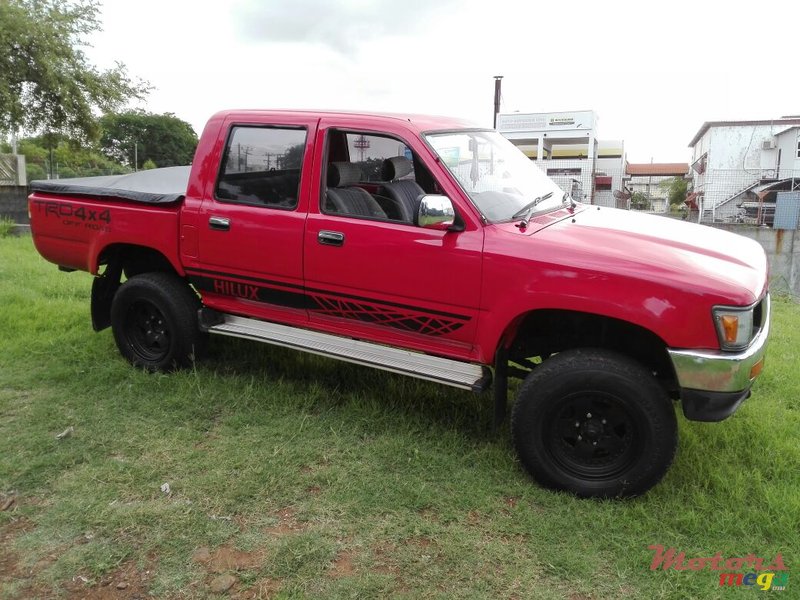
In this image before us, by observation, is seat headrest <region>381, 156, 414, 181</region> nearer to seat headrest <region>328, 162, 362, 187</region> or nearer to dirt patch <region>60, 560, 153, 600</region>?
seat headrest <region>328, 162, 362, 187</region>

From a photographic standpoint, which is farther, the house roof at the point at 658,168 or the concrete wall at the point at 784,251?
the house roof at the point at 658,168

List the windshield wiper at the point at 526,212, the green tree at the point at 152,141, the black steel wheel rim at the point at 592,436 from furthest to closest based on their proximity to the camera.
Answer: the green tree at the point at 152,141 → the windshield wiper at the point at 526,212 → the black steel wheel rim at the point at 592,436

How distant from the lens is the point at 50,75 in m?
17.6

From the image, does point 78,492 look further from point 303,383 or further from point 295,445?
point 303,383

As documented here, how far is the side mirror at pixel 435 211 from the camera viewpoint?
11.3ft

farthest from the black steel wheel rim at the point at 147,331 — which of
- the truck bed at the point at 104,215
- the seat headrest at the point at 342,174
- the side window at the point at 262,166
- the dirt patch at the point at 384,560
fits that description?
the dirt patch at the point at 384,560

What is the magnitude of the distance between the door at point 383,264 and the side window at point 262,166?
22cm

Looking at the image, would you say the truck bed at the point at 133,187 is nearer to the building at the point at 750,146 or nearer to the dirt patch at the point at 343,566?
the dirt patch at the point at 343,566

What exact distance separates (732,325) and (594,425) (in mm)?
848

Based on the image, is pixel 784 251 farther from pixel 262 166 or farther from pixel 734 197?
pixel 262 166

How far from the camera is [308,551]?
2871 mm

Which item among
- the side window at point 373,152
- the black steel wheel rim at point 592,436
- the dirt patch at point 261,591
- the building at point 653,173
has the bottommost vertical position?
the dirt patch at point 261,591

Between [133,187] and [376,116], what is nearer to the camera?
[376,116]

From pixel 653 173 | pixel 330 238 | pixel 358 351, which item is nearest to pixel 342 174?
pixel 330 238
